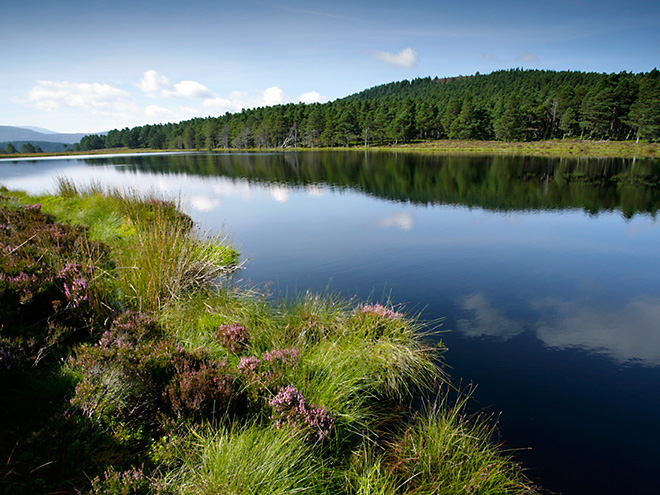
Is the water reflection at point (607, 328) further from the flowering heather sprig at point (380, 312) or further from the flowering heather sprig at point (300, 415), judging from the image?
the flowering heather sprig at point (300, 415)

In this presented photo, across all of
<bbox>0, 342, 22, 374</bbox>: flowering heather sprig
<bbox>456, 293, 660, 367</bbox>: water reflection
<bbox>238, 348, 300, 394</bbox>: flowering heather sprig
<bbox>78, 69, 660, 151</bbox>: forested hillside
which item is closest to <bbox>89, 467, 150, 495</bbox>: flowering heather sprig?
<bbox>238, 348, 300, 394</bbox>: flowering heather sprig

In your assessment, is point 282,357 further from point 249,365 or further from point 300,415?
point 300,415

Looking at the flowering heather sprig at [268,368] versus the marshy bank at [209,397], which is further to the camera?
→ the flowering heather sprig at [268,368]

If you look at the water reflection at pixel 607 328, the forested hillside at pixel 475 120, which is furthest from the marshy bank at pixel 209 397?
the forested hillside at pixel 475 120

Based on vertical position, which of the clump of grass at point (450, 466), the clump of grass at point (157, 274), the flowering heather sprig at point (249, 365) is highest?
the clump of grass at point (157, 274)

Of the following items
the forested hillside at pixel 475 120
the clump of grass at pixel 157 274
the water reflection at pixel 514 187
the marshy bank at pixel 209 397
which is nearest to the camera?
the marshy bank at pixel 209 397

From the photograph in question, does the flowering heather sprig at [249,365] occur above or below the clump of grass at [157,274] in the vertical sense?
below

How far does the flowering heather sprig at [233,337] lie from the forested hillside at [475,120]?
81.6 m

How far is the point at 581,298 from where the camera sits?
8.81 metres

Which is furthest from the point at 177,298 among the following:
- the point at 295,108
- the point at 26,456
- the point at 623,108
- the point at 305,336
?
the point at 295,108

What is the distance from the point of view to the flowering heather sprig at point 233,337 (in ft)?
17.3

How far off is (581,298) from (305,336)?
731cm

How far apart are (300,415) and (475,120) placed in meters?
93.5

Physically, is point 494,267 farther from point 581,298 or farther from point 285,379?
point 285,379
